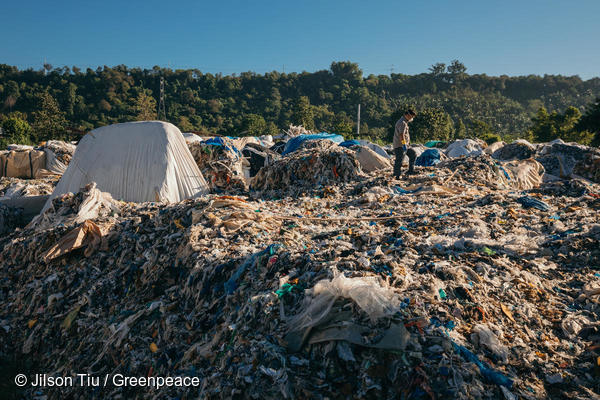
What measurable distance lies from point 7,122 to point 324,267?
27.7 metres

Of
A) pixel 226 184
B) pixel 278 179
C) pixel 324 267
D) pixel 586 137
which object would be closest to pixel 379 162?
pixel 278 179

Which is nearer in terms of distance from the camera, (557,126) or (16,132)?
(16,132)

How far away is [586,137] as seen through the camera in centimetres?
2500

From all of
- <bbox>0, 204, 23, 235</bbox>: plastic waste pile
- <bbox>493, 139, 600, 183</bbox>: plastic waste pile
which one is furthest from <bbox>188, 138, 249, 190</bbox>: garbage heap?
<bbox>493, 139, 600, 183</bbox>: plastic waste pile

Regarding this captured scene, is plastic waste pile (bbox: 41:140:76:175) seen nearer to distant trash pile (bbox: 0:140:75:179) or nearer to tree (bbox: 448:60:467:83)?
distant trash pile (bbox: 0:140:75:179)

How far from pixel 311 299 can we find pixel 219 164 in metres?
6.94

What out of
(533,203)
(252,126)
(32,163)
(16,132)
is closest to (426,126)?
(252,126)

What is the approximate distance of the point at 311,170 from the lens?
8102mm

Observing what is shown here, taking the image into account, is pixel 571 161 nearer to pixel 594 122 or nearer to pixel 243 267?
pixel 243 267

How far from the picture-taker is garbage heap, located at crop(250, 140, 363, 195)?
796cm

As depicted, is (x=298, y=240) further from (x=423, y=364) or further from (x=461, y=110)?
(x=461, y=110)

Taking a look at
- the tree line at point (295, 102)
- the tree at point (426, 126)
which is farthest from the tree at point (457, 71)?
the tree at point (426, 126)

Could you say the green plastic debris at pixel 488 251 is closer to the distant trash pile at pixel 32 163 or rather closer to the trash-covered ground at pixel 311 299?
the trash-covered ground at pixel 311 299

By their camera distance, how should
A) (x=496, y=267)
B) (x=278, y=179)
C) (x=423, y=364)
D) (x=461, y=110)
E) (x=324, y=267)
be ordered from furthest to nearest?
(x=461, y=110)
(x=278, y=179)
(x=496, y=267)
(x=324, y=267)
(x=423, y=364)
